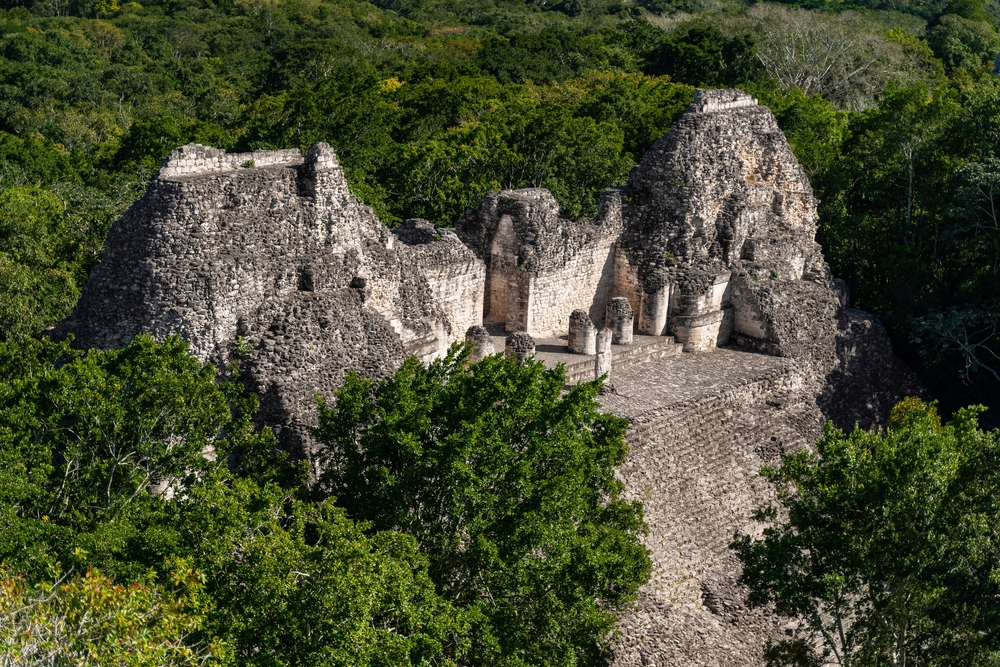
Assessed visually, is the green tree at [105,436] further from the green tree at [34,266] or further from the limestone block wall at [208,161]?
the green tree at [34,266]

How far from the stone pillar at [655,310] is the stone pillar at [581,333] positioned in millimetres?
2227

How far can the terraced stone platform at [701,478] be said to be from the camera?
21.6 meters

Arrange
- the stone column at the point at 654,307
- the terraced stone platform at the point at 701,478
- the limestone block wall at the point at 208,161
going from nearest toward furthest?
the limestone block wall at the point at 208,161 → the terraced stone platform at the point at 701,478 → the stone column at the point at 654,307

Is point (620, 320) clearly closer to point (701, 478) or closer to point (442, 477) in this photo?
point (701, 478)

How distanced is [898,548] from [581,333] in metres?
10.2

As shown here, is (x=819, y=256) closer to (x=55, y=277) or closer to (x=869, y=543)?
(x=869, y=543)

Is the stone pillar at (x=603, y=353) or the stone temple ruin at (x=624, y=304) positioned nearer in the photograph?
the stone temple ruin at (x=624, y=304)

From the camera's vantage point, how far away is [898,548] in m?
18.3

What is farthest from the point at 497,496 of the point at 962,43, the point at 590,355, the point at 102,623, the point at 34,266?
the point at 962,43

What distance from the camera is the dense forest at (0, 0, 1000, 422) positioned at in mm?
30419

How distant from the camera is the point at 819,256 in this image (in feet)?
101

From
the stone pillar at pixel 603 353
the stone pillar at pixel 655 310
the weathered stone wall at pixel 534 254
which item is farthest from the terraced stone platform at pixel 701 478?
the weathered stone wall at pixel 534 254

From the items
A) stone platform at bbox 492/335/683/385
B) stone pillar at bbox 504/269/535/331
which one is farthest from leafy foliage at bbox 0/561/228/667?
stone pillar at bbox 504/269/535/331

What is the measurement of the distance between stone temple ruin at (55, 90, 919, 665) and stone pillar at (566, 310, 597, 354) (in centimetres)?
3
